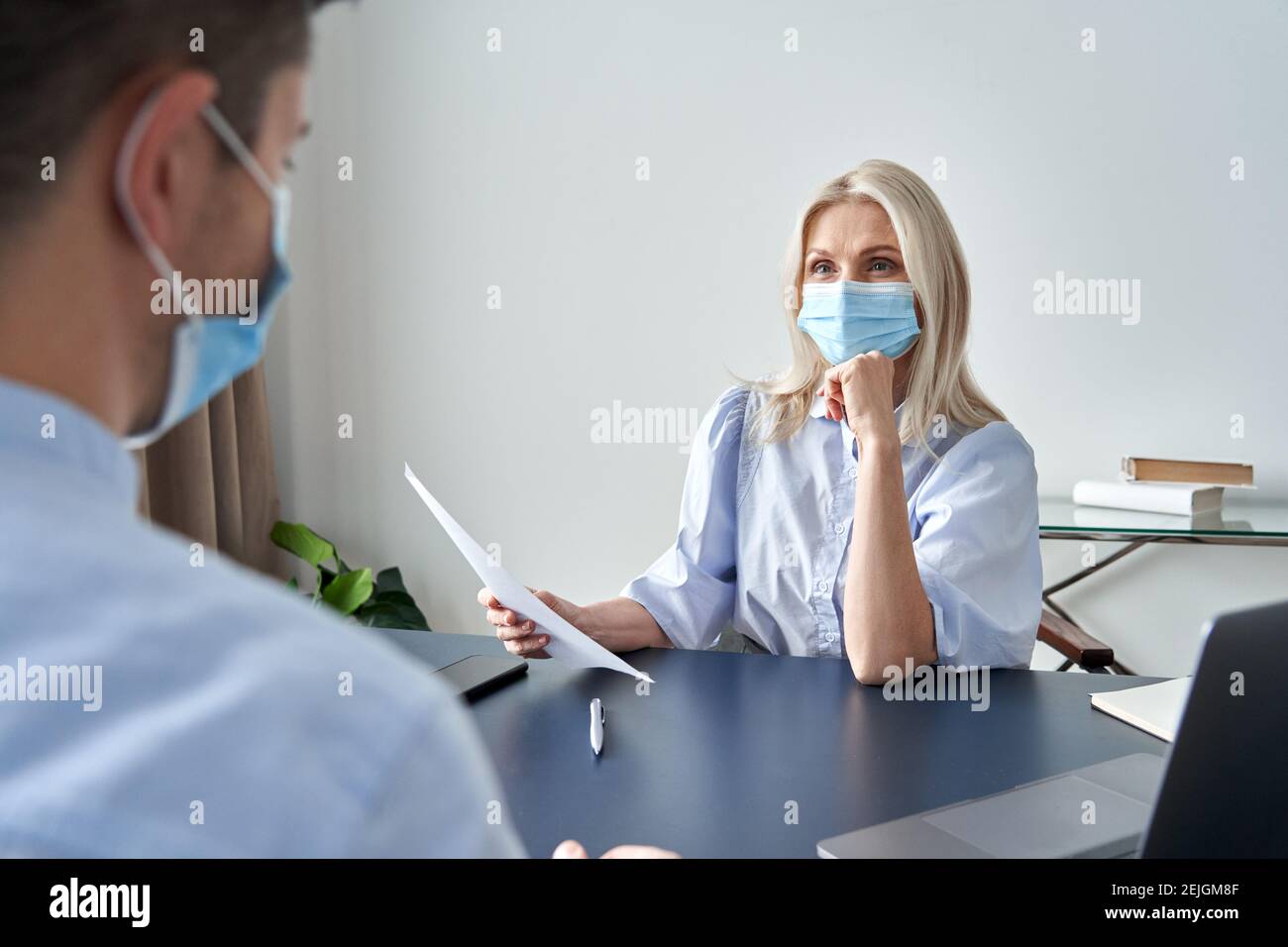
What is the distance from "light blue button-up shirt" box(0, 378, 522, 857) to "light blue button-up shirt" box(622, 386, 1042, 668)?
128 cm

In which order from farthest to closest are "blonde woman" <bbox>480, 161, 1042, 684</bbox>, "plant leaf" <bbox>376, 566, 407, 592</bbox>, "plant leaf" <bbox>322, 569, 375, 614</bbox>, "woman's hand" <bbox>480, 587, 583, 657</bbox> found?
"plant leaf" <bbox>376, 566, 407, 592</bbox> < "plant leaf" <bbox>322, 569, 375, 614</bbox> < "blonde woman" <bbox>480, 161, 1042, 684</bbox> < "woman's hand" <bbox>480, 587, 583, 657</bbox>

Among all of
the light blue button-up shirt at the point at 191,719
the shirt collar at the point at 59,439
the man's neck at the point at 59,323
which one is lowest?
the light blue button-up shirt at the point at 191,719

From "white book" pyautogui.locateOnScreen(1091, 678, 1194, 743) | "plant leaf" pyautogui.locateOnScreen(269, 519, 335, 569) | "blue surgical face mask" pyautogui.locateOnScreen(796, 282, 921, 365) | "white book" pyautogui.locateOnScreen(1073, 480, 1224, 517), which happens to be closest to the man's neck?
"white book" pyautogui.locateOnScreen(1091, 678, 1194, 743)

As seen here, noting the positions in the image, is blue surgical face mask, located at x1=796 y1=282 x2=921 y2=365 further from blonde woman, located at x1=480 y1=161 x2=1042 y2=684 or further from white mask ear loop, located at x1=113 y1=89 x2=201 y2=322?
white mask ear loop, located at x1=113 y1=89 x2=201 y2=322

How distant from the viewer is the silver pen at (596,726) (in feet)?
3.59

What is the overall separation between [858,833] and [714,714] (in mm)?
349

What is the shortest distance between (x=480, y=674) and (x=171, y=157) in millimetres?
1013

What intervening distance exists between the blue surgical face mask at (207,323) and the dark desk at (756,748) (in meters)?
0.50

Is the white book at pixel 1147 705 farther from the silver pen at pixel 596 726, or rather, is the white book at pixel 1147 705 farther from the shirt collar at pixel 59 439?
the shirt collar at pixel 59 439

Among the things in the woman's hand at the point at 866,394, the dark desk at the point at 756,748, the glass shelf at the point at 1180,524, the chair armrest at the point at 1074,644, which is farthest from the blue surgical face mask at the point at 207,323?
the glass shelf at the point at 1180,524

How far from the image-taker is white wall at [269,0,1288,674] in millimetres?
2643

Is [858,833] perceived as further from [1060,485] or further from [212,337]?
[1060,485]
